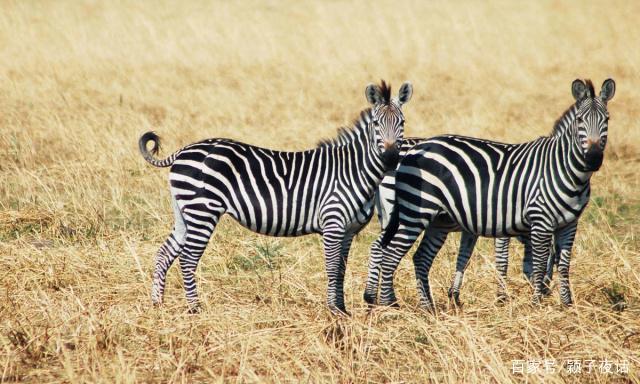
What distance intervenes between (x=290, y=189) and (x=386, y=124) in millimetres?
985

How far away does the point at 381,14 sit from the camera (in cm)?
2269

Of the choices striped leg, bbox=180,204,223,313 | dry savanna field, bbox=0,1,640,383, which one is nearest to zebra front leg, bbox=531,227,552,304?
dry savanna field, bbox=0,1,640,383

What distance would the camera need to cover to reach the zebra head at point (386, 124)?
670cm

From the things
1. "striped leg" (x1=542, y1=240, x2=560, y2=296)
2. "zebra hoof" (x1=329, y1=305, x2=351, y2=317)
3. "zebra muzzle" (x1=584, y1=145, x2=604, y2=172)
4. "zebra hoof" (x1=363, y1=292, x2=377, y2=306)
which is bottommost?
"zebra hoof" (x1=329, y1=305, x2=351, y2=317)

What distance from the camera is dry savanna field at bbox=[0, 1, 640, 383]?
18.9 feet

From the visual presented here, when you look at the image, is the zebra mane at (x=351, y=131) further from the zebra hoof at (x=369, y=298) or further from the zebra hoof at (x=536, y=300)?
the zebra hoof at (x=536, y=300)

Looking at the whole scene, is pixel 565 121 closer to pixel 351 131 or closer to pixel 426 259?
pixel 426 259

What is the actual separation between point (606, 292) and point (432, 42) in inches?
559

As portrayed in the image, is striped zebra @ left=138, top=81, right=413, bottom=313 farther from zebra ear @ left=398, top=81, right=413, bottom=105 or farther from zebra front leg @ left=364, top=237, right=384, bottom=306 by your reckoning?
zebra front leg @ left=364, top=237, right=384, bottom=306

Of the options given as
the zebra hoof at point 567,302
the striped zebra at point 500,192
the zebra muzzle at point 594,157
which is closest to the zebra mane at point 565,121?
the striped zebra at point 500,192

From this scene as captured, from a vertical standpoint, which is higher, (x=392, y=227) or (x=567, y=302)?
(x=392, y=227)

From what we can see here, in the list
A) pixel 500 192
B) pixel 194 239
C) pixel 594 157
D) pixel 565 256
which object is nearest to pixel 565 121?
pixel 594 157

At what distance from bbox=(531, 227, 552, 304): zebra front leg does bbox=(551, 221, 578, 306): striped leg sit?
0.17 meters

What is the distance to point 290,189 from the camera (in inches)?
276
